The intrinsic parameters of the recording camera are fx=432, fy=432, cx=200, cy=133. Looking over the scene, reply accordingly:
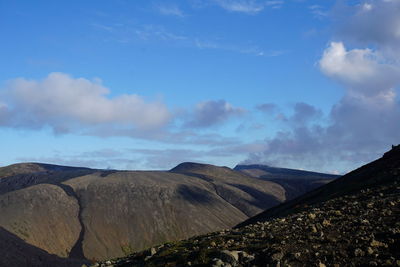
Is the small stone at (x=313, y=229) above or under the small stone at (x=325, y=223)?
under

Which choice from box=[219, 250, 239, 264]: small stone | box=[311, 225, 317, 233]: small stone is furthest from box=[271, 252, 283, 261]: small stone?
box=[311, 225, 317, 233]: small stone

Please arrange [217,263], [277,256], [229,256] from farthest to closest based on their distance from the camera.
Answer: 1. [229,256]
2. [217,263]
3. [277,256]

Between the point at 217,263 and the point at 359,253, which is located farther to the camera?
the point at 217,263

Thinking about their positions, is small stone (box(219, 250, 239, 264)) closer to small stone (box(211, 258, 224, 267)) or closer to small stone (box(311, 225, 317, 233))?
small stone (box(211, 258, 224, 267))

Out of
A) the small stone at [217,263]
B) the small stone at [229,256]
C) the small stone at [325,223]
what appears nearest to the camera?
the small stone at [217,263]

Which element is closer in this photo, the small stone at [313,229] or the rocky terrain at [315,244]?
the rocky terrain at [315,244]

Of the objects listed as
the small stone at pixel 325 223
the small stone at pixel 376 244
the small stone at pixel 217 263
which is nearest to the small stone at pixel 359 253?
the small stone at pixel 376 244

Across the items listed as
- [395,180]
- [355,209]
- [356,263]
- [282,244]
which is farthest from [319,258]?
[395,180]

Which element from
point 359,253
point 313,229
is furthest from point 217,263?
point 313,229

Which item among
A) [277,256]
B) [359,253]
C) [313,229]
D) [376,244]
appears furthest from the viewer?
[313,229]

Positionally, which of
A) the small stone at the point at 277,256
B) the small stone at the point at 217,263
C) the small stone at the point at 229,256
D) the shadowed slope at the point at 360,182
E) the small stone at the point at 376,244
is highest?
the shadowed slope at the point at 360,182

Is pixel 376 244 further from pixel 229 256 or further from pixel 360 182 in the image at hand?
pixel 360 182

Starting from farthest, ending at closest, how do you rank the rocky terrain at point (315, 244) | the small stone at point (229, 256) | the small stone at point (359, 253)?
the small stone at point (229, 256)
the rocky terrain at point (315, 244)
the small stone at point (359, 253)

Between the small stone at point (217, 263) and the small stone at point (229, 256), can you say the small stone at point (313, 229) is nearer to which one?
the small stone at point (229, 256)
